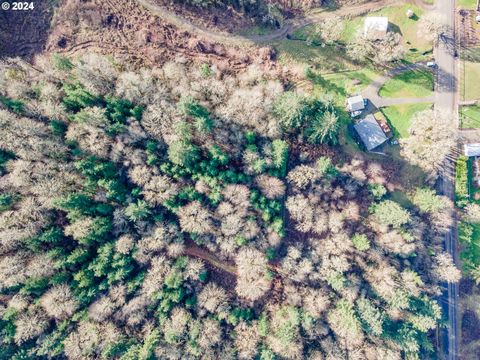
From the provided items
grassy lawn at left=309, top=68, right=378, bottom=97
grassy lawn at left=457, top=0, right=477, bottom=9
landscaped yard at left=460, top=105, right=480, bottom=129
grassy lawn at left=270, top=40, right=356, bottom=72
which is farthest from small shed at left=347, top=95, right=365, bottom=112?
grassy lawn at left=457, top=0, right=477, bottom=9

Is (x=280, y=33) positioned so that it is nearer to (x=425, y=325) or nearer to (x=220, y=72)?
(x=220, y=72)

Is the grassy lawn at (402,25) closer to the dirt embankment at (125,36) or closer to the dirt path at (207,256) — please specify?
the dirt embankment at (125,36)

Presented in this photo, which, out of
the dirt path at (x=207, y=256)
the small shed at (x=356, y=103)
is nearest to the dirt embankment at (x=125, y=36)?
the small shed at (x=356, y=103)

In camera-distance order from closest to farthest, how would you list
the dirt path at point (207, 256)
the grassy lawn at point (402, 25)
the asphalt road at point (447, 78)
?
→ the dirt path at point (207, 256) → the grassy lawn at point (402, 25) → the asphalt road at point (447, 78)

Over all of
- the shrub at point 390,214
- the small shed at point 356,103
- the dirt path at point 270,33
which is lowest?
the shrub at point 390,214

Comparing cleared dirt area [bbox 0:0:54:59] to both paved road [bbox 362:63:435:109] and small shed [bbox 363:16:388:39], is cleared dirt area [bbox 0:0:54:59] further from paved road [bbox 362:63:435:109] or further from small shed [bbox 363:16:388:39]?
paved road [bbox 362:63:435:109]

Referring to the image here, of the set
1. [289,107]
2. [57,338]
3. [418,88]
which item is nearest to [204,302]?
[57,338]

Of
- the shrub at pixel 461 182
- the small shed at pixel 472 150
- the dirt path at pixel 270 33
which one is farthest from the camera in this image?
the shrub at pixel 461 182
